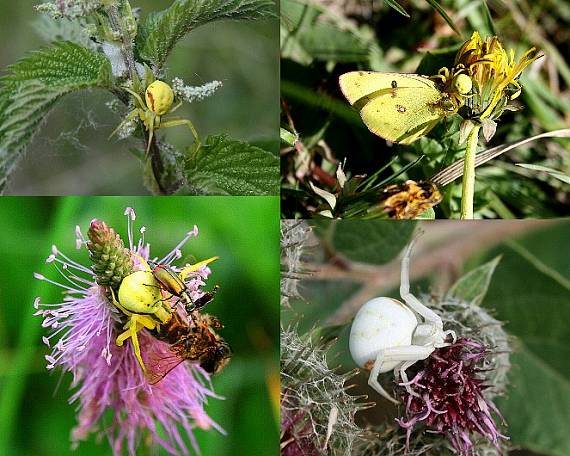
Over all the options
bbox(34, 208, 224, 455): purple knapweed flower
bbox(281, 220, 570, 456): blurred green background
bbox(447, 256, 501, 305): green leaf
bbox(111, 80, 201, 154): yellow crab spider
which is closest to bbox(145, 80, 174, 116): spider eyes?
bbox(111, 80, 201, 154): yellow crab spider

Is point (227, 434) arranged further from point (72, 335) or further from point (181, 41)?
point (181, 41)

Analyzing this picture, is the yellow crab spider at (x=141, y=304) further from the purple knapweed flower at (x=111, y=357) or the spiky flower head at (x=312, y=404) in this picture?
the spiky flower head at (x=312, y=404)

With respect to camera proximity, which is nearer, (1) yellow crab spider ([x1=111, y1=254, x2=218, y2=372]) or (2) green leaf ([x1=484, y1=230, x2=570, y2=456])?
(1) yellow crab spider ([x1=111, y1=254, x2=218, y2=372])

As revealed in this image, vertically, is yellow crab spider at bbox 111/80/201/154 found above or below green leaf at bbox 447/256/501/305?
above

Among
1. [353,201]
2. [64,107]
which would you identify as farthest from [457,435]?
[64,107]

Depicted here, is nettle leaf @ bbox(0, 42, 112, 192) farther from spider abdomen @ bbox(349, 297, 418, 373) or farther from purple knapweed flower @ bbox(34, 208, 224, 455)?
spider abdomen @ bbox(349, 297, 418, 373)

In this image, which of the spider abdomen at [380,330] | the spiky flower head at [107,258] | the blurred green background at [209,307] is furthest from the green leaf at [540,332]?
the spiky flower head at [107,258]

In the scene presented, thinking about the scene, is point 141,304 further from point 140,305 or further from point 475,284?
point 475,284
